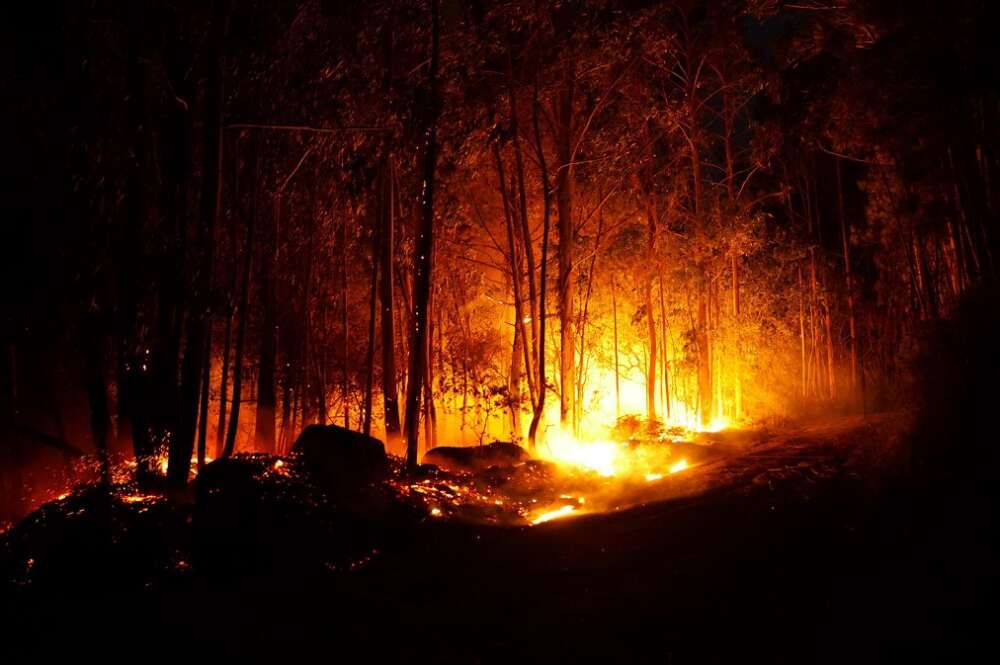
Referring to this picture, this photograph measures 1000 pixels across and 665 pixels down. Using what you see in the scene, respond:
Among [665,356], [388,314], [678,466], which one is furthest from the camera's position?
[665,356]

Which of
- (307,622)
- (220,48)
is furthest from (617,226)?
(307,622)

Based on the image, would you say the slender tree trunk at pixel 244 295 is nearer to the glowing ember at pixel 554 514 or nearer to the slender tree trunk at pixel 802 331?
the glowing ember at pixel 554 514

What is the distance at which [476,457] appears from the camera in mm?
8906

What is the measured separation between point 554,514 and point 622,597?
253 centimetres

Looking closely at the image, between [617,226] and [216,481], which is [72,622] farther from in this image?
[617,226]

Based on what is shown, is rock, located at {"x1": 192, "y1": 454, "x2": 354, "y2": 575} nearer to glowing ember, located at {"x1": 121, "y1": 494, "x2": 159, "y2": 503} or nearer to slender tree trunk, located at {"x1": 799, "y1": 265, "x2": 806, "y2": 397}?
glowing ember, located at {"x1": 121, "y1": 494, "x2": 159, "y2": 503}

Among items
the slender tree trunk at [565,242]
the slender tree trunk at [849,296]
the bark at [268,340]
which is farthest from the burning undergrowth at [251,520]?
the slender tree trunk at [849,296]

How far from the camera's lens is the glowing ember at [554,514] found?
677 centimetres

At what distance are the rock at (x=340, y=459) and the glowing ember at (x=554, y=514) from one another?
1520 millimetres

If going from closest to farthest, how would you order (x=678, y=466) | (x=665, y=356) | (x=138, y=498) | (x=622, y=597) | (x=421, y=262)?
(x=622, y=597) → (x=138, y=498) → (x=421, y=262) → (x=678, y=466) → (x=665, y=356)

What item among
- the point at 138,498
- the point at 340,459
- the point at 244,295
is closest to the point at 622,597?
the point at 340,459

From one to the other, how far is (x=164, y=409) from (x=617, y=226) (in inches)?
319

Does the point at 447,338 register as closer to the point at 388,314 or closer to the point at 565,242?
the point at 388,314

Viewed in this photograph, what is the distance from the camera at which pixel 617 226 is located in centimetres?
1261
